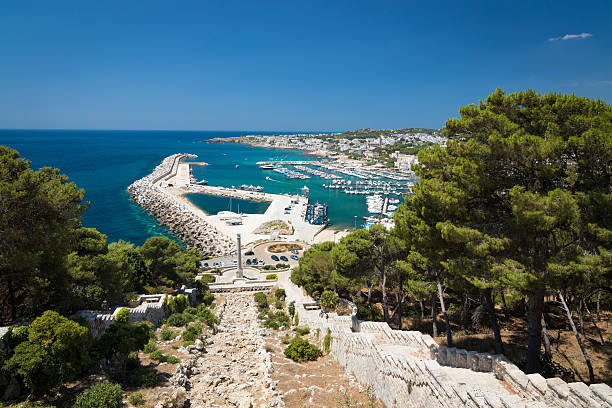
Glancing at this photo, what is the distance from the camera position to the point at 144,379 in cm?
932

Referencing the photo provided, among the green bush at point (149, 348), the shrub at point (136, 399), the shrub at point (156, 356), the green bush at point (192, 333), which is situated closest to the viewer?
the shrub at point (136, 399)

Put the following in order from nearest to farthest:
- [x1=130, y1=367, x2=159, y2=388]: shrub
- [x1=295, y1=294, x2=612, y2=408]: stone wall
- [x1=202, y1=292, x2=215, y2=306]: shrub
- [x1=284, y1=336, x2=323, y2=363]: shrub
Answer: [x1=295, y1=294, x2=612, y2=408]: stone wall < [x1=130, y1=367, x2=159, y2=388]: shrub < [x1=284, y1=336, x2=323, y2=363]: shrub < [x1=202, y1=292, x2=215, y2=306]: shrub

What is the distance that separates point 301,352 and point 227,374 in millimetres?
3615

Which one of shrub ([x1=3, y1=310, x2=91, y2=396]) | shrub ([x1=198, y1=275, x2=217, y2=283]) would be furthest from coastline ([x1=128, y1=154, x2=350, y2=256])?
shrub ([x1=3, y1=310, x2=91, y2=396])

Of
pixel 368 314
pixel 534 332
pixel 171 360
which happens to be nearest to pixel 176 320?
pixel 171 360

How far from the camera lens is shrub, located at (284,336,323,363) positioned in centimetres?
1395

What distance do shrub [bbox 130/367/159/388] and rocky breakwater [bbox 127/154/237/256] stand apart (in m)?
31.8

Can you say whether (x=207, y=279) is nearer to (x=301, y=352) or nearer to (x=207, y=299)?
(x=207, y=299)

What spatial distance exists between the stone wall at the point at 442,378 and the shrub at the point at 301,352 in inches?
48.7

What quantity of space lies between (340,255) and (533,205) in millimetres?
10514

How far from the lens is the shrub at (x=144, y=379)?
9250mm

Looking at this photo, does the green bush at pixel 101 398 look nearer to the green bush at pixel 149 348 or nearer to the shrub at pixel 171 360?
the shrub at pixel 171 360

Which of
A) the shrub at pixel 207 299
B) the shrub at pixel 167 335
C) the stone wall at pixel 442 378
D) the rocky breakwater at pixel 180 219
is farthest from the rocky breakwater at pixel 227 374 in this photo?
the rocky breakwater at pixel 180 219

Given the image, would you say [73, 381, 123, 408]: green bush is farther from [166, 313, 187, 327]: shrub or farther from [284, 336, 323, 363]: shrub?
[166, 313, 187, 327]: shrub
